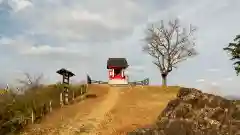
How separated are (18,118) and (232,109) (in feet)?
61.7

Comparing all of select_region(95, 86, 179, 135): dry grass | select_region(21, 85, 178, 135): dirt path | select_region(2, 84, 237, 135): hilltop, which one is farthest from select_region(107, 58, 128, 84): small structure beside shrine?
select_region(21, 85, 178, 135): dirt path

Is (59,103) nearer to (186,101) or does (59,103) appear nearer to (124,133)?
(124,133)

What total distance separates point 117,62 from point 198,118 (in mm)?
51454

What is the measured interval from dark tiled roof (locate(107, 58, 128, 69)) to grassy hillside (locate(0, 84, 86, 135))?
94.1ft

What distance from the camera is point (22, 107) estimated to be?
30797 mm

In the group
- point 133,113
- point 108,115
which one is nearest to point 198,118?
point 108,115

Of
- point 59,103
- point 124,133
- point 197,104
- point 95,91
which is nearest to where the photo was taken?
point 197,104

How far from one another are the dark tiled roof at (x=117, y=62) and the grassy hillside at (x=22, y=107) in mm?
28670

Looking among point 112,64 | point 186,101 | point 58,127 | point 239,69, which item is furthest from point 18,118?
point 112,64

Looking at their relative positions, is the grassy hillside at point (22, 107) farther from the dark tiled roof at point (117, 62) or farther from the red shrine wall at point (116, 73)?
the dark tiled roof at point (117, 62)

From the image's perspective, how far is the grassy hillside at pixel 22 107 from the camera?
27.8 meters

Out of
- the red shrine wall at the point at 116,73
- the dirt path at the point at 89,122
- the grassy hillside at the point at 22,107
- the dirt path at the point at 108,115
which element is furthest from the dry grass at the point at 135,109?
the red shrine wall at the point at 116,73

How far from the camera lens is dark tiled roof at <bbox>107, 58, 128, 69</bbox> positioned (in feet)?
214

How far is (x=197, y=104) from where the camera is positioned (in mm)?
16688
